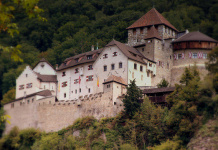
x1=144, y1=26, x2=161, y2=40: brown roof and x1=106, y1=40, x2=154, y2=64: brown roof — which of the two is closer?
x1=106, y1=40, x2=154, y2=64: brown roof

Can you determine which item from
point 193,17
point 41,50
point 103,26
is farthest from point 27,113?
point 193,17

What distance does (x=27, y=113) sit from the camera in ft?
188

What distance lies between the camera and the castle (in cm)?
5059

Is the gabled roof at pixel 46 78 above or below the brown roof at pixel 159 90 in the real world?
above

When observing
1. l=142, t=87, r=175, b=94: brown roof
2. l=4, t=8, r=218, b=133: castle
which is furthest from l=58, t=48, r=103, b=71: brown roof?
l=142, t=87, r=175, b=94: brown roof

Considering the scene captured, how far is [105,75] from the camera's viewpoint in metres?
53.1

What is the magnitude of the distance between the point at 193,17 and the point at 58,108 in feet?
153

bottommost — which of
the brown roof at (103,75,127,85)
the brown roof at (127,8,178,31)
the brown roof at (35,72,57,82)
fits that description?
the brown roof at (103,75,127,85)

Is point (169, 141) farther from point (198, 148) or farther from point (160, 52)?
point (160, 52)

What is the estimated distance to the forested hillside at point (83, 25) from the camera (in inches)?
3118

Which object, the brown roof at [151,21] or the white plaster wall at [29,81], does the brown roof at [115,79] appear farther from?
the white plaster wall at [29,81]

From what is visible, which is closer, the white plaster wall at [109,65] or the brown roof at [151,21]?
the white plaster wall at [109,65]

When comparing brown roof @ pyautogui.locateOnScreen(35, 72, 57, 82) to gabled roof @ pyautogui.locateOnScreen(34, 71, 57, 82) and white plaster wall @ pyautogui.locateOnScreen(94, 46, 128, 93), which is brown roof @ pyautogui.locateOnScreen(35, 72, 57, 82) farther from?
white plaster wall @ pyautogui.locateOnScreen(94, 46, 128, 93)

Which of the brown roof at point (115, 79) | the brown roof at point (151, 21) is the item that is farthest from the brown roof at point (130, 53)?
the brown roof at point (151, 21)
